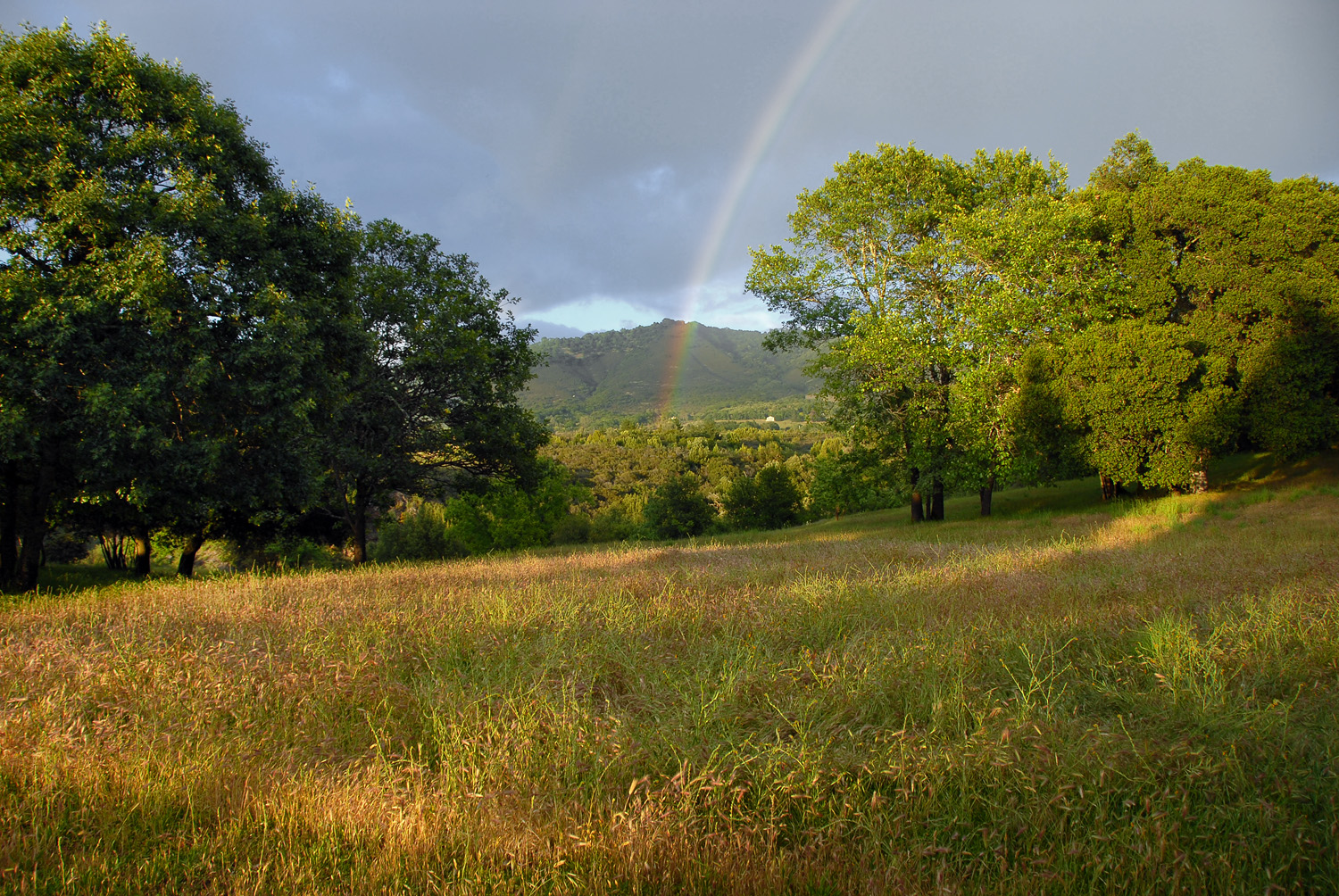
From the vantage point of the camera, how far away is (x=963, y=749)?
307 centimetres

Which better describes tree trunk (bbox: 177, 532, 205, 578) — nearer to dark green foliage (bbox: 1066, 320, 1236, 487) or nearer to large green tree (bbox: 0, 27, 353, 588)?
large green tree (bbox: 0, 27, 353, 588)

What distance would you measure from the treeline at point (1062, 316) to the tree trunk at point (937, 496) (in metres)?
0.09

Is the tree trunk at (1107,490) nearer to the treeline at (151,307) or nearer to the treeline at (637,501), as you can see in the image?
the treeline at (637,501)

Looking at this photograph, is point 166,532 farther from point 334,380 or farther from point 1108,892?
point 1108,892

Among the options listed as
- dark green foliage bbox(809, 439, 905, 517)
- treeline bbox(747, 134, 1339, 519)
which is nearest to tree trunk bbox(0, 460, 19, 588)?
treeline bbox(747, 134, 1339, 519)

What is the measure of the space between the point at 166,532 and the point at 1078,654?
29.7m

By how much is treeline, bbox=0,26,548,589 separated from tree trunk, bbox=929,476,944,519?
2087cm

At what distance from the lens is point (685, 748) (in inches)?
126

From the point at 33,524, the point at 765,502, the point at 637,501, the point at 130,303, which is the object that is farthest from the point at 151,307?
the point at 637,501

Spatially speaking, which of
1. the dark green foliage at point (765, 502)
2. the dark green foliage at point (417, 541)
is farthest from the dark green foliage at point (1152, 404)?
the dark green foliage at point (417, 541)

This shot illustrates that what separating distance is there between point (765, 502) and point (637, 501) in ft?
106

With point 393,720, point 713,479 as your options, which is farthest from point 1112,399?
point 713,479

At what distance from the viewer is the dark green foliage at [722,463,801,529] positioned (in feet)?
190

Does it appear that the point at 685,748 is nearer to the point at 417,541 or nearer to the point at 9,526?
the point at 9,526
